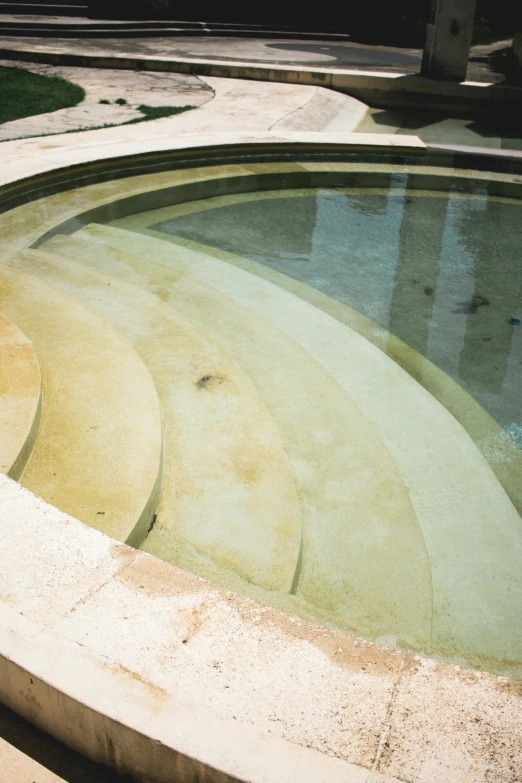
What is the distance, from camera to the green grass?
31.7 feet

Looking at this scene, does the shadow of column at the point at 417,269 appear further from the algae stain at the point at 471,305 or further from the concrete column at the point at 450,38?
the concrete column at the point at 450,38

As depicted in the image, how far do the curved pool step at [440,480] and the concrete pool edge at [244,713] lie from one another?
2.65 ft

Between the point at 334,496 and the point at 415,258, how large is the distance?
11.2 ft

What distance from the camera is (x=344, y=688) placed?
1.70 meters

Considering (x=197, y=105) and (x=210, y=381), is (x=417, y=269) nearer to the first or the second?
(x=210, y=381)

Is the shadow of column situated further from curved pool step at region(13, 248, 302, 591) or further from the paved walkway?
the paved walkway

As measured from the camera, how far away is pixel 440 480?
333 centimetres

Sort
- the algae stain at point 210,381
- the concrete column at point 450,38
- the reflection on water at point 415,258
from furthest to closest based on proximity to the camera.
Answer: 1. the concrete column at point 450,38
2. the reflection on water at point 415,258
3. the algae stain at point 210,381

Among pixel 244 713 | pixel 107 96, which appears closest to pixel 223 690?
pixel 244 713

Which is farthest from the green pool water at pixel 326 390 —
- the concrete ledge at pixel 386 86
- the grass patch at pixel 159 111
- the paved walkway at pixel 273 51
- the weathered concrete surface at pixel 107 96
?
the paved walkway at pixel 273 51

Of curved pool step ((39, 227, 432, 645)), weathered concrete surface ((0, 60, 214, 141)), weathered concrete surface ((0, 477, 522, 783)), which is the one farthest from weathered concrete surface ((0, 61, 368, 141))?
weathered concrete surface ((0, 477, 522, 783))

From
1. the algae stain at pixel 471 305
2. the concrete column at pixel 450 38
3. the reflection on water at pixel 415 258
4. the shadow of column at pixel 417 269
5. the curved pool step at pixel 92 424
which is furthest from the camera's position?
the concrete column at pixel 450 38

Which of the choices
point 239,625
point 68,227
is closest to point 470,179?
point 68,227

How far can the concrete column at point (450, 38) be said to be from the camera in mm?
12836
